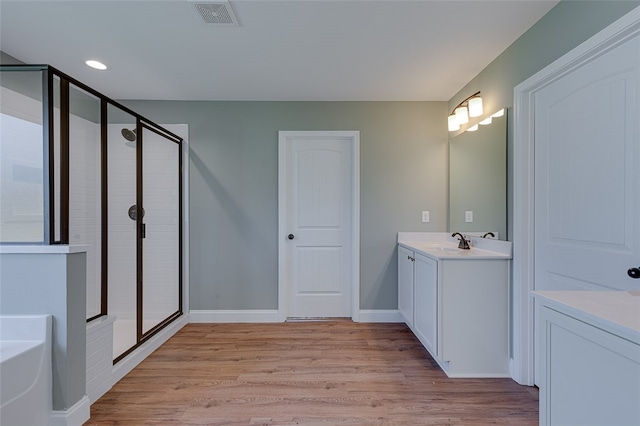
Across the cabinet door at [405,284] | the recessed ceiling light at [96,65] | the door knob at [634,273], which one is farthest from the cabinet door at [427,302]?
the recessed ceiling light at [96,65]

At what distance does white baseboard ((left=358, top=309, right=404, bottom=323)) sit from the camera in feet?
10.4

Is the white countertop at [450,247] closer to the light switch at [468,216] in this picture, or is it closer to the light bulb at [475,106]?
the light switch at [468,216]

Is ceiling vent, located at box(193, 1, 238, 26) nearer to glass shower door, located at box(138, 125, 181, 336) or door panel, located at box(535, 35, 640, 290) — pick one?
glass shower door, located at box(138, 125, 181, 336)

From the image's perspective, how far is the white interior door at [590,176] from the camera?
1359mm

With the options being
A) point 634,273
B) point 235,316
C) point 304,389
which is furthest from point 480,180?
point 235,316

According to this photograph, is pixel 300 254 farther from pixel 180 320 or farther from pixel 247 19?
pixel 247 19

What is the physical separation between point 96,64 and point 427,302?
3.29 meters

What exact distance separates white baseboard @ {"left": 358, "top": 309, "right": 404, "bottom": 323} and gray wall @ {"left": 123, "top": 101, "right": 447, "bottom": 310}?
53 millimetres

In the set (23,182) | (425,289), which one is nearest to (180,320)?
(23,182)

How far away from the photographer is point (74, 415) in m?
1.59

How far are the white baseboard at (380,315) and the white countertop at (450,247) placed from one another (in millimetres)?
770

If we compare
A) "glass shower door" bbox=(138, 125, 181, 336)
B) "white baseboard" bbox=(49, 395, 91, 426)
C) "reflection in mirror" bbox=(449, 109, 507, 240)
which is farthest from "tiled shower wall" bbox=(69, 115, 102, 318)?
"reflection in mirror" bbox=(449, 109, 507, 240)

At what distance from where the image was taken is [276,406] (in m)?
1.80

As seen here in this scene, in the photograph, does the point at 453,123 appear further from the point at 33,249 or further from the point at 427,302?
the point at 33,249
